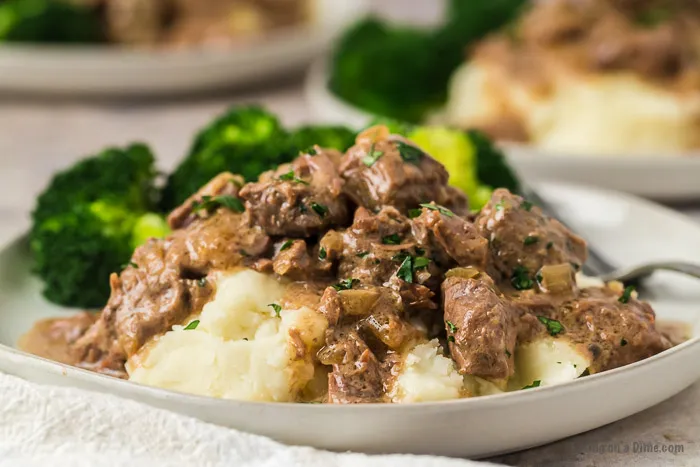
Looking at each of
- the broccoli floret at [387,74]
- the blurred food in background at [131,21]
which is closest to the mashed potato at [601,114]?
the broccoli floret at [387,74]

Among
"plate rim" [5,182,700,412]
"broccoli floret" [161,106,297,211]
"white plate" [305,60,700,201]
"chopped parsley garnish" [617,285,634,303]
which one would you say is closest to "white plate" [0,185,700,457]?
"plate rim" [5,182,700,412]

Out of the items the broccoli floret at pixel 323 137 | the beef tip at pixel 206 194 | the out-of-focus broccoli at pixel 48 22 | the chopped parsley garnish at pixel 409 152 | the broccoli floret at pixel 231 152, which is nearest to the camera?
the chopped parsley garnish at pixel 409 152

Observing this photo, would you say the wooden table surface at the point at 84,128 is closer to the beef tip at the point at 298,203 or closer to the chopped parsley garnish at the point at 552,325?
the beef tip at the point at 298,203

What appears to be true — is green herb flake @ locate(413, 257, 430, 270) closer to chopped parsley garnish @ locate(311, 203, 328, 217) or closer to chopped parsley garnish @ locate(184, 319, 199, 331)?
chopped parsley garnish @ locate(311, 203, 328, 217)

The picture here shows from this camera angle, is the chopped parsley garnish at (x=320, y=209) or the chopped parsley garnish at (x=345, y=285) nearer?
the chopped parsley garnish at (x=345, y=285)

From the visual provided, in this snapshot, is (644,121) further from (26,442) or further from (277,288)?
(26,442)

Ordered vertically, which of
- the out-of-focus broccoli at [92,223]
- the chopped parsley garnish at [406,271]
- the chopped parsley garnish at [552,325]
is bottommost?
the out-of-focus broccoli at [92,223]

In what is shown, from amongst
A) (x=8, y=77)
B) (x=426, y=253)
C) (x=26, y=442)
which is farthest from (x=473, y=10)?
(x=26, y=442)
